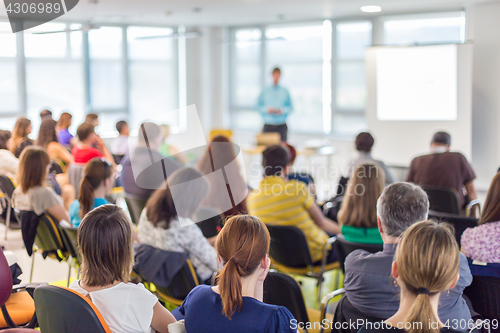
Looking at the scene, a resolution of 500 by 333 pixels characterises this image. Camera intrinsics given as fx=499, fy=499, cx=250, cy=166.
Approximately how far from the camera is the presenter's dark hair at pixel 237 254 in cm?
157

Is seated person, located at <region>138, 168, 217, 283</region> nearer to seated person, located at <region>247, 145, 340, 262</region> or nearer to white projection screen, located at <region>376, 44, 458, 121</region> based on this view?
seated person, located at <region>247, 145, 340, 262</region>

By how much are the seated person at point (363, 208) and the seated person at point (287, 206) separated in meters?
0.39

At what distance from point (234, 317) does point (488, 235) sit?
4.85 ft

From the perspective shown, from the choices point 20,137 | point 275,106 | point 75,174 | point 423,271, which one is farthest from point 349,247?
point 275,106

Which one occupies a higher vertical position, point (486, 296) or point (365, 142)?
point (365, 142)

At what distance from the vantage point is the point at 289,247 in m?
3.32

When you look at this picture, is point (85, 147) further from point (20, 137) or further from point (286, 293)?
point (286, 293)

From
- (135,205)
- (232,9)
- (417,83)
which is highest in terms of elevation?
(232,9)

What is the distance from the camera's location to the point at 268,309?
5.13ft

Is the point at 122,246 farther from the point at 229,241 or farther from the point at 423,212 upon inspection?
the point at 423,212

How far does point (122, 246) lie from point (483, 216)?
5.87 ft

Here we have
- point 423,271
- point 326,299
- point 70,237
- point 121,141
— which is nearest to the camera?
point 423,271

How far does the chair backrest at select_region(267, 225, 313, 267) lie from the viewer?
10.5 ft

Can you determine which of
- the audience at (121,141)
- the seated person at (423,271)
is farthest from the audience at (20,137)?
the seated person at (423,271)
